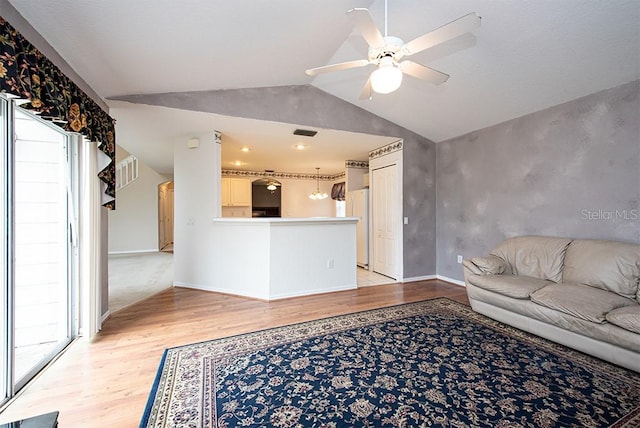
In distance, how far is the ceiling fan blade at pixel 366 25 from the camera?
1.47 m

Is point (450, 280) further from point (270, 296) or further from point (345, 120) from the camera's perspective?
point (345, 120)

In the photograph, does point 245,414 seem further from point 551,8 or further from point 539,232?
point 539,232

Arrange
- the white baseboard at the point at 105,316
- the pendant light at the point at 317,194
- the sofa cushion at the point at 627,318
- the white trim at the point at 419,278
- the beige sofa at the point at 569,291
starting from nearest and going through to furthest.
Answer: the sofa cushion at the point at 627,318, the beige sofa at the point at 569,291, the white baseboard at the point at 105,316, the white trim at the point at 419,278, the pendant light at the point at 317,194

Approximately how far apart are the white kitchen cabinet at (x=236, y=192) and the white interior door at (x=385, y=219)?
12.4ft

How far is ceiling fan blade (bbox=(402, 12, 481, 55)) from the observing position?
1.49 metres

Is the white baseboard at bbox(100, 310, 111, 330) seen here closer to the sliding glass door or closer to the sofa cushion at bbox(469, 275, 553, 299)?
the sliding glass door

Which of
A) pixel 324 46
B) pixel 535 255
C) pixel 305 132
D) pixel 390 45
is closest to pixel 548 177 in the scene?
pixel 535 255

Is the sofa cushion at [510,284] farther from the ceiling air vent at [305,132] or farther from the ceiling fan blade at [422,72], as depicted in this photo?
the ceiling air vent at [305,132]

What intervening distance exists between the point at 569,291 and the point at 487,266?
84 centimetres

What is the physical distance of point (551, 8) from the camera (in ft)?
6.81

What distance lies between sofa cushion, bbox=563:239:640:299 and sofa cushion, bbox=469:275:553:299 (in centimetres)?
29

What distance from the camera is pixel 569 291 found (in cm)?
240

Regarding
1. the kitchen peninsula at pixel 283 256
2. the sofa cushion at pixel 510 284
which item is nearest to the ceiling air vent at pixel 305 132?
the kitchen peninsula at pixel 283 256

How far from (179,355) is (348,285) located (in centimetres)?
258
